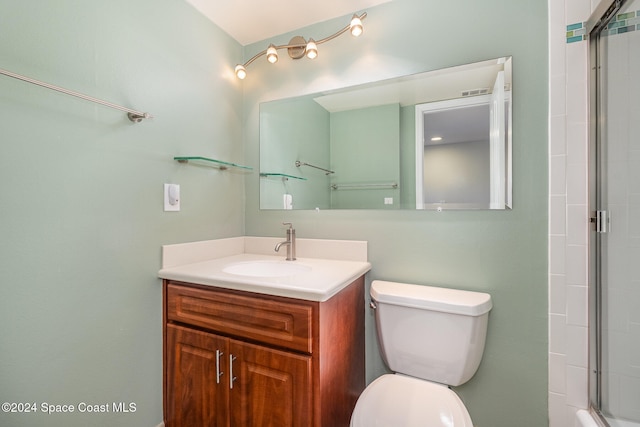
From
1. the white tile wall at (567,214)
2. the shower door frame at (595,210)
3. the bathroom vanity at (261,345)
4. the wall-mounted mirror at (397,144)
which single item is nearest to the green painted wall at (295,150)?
the wall-mounted mirror at (397,144)

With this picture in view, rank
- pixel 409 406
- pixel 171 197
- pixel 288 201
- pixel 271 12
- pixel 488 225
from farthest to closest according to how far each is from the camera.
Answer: pixel 288 201
pixel 271 12
pixel 171 197
pixel 488 225
pixel 409 406

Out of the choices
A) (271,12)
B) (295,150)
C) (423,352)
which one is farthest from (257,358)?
(271,12)

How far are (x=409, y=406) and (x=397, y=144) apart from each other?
44.3 inches

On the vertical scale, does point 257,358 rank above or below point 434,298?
below

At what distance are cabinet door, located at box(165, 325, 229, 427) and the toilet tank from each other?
0.69 metres

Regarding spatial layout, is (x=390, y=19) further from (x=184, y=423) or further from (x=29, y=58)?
(x=184, y=423)

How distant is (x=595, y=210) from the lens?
1.06m

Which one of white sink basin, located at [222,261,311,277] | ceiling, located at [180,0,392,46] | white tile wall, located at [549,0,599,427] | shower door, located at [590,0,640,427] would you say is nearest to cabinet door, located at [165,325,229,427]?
white sink basin, located at [222,261,311,277]

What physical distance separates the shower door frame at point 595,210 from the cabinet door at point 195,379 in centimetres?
142

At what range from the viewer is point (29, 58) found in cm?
89

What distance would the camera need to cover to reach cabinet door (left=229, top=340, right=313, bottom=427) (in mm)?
971

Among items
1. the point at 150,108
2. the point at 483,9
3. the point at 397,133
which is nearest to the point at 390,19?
the point at 483,9

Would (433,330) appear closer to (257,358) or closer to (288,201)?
(257,358)

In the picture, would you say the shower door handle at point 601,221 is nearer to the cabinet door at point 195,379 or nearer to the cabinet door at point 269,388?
the cabinet door at point 269,388
